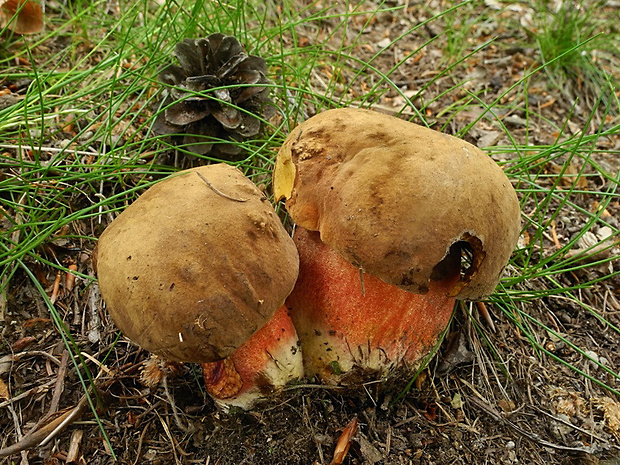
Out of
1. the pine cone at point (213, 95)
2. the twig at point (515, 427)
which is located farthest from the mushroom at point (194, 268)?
the twig at point (515, 427)

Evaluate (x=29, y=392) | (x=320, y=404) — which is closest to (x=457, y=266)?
(x=320, y=404)

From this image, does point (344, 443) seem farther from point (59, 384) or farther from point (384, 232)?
point (59, 384)

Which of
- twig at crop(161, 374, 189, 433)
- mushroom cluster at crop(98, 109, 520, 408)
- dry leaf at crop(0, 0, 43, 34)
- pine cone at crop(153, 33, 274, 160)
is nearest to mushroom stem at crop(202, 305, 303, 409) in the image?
mushroom cluster at crop(98, 109, 520, 408)

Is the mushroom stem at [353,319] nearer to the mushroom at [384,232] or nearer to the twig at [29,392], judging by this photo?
the mushroom at [384,232]

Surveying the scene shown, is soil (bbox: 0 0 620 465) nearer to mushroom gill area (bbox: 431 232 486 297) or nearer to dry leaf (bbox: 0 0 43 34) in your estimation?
mushroom gill area (bbox: 431 232 486 297)

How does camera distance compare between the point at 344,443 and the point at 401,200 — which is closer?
the point at 401,200
